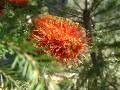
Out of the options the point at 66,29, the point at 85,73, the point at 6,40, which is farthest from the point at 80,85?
the point at 6,40

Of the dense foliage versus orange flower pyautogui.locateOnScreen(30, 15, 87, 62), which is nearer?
orange flower pyautogui.locateOnScreen(30, 15, 87, 62)

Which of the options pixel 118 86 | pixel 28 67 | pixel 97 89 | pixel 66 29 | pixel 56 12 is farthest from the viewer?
pixel 118 86

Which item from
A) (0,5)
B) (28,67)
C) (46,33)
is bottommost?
(28,67)

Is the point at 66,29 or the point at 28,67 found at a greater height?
A: the point at 66,29

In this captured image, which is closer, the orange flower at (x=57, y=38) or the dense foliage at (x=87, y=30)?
the orange flower at (x=57, y=38)

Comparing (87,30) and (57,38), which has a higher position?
(87,30)

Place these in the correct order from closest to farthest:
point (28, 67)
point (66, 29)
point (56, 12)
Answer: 1. point (28, 67)
2. point (66, 29)
3. point (56, 12)

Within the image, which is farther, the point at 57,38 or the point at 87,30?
the point at 87,30

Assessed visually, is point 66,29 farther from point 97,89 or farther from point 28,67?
point 97,89
